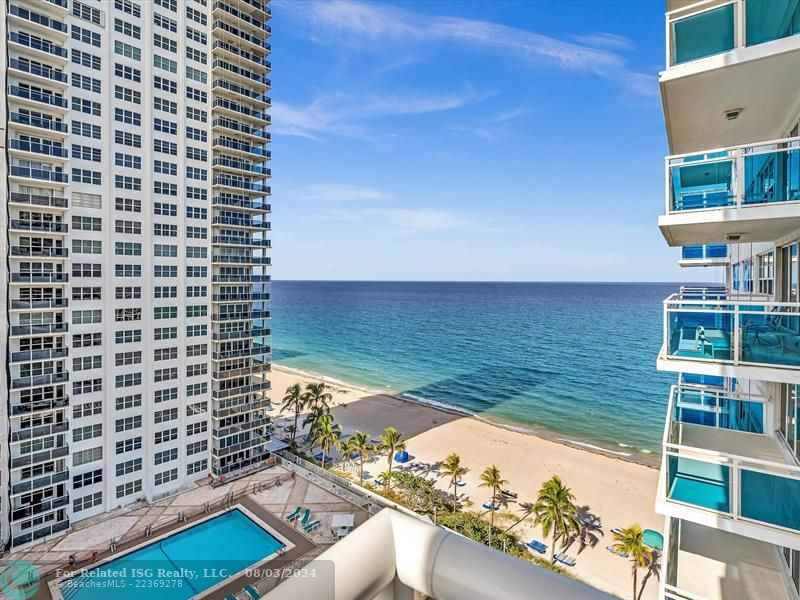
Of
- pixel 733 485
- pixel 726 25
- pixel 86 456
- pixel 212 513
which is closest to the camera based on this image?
pixel 733 485

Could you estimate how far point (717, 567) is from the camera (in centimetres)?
768

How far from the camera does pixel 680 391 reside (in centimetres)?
990

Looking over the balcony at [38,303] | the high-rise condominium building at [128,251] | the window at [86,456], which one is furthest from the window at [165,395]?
the balcony at [38,303]

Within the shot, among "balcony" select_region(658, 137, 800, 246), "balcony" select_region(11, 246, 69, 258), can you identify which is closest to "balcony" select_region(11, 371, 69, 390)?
"balcony" select_region(11, 246, 69, 258)

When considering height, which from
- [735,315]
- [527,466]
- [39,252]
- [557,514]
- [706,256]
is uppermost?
[39,252]

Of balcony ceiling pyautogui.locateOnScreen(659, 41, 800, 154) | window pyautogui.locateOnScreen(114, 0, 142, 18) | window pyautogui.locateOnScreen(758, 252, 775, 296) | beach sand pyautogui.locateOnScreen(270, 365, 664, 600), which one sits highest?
window pyautogui.locateOnScreen(114, 0, 142, 18)

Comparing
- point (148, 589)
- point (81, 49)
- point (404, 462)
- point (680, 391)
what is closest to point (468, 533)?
point (404, 462)

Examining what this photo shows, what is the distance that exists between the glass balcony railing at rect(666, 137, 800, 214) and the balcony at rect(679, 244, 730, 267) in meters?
12.5

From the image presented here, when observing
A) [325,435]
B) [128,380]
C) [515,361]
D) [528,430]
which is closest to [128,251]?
[128,380]

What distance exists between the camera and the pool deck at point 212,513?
842 inches

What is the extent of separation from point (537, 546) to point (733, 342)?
20.4 metres

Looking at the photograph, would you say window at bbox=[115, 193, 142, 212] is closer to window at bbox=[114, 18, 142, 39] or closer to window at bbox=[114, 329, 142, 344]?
window at bbox=[114, 329, 142, 344]

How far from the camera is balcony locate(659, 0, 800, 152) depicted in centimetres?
666

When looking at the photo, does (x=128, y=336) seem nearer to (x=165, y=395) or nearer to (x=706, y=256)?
(x=165, y=395)
